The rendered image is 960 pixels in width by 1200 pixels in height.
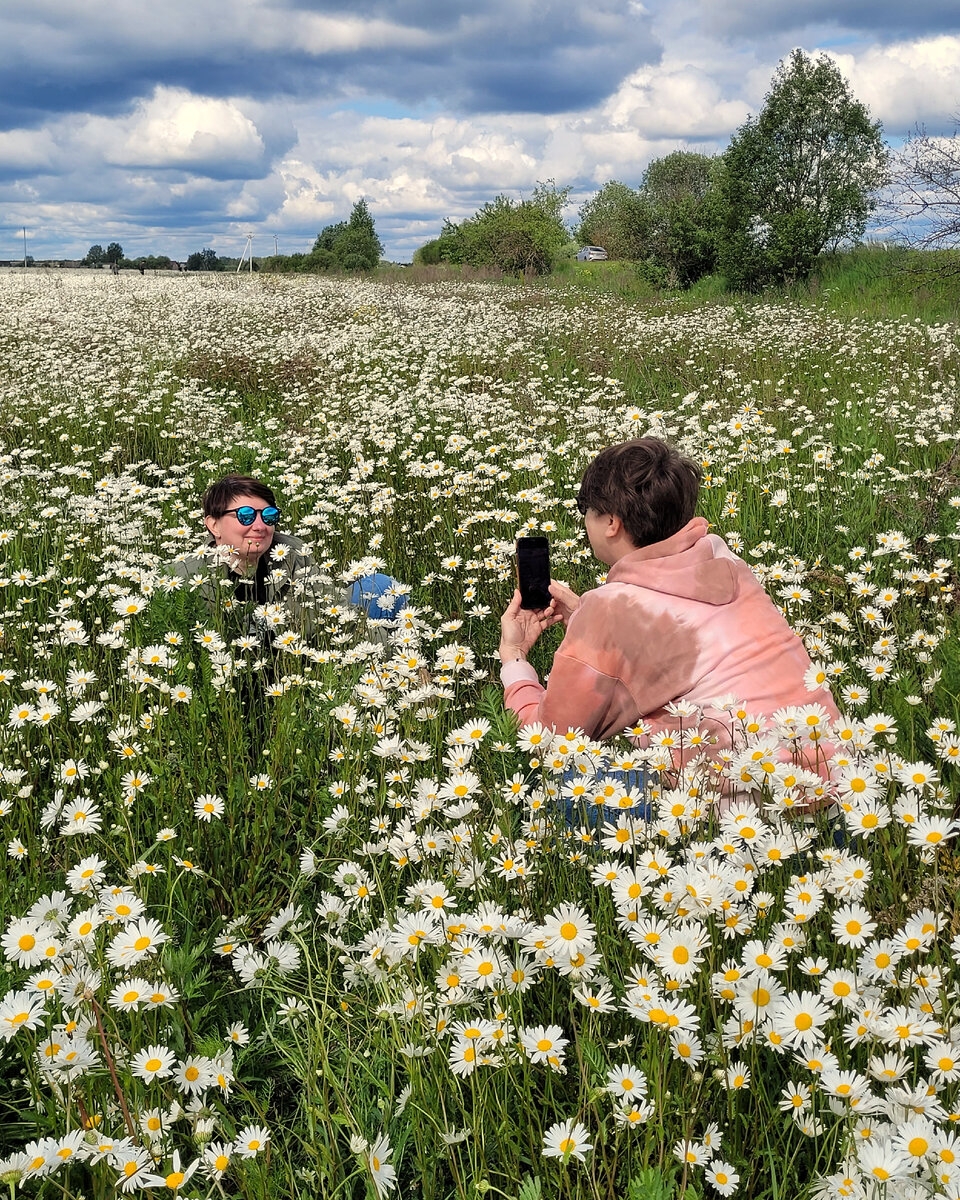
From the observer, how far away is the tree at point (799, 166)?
21.7m

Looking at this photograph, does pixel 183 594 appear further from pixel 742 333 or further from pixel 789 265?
pixel 789 265

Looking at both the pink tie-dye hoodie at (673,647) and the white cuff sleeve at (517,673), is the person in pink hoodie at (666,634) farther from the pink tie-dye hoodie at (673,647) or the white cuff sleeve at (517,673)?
the white cuff sleeve at (517,673)

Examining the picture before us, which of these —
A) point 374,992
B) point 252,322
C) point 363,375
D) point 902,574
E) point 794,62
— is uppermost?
point 794,62

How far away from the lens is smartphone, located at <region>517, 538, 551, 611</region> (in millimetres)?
3262

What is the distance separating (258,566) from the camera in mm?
4828

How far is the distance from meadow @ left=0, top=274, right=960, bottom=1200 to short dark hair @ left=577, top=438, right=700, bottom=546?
2.35 ft

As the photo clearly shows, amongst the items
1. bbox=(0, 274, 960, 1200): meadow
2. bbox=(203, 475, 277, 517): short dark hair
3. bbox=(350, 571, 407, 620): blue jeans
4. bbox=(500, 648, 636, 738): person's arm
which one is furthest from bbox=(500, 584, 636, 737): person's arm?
→ bbox=(203, 475, 277, 517): short dark hair

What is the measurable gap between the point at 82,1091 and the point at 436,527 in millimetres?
4309

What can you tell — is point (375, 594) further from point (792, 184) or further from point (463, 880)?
point (792, 184)

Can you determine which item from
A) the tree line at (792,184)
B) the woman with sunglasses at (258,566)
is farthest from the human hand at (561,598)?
the tree line at (792,184)

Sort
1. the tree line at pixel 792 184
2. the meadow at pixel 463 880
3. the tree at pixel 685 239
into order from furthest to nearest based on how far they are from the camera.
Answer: the tree at pixel 685 239 < the tree line at pixel 792 184 < the meadow at pixel 463 880

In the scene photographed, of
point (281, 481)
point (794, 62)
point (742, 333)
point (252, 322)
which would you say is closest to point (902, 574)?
point (281, 481)

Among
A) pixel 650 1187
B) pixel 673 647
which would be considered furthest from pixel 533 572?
pixel 650 1187

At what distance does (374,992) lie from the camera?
199 cm
